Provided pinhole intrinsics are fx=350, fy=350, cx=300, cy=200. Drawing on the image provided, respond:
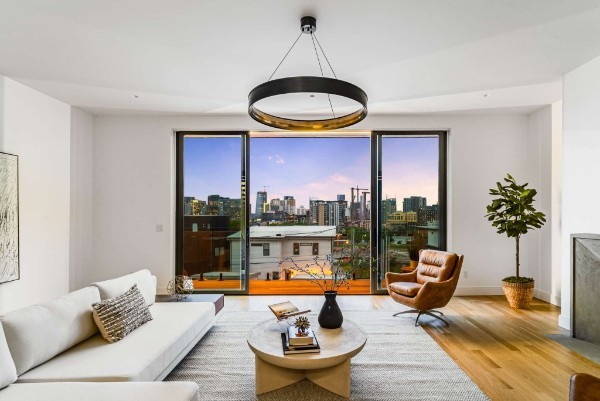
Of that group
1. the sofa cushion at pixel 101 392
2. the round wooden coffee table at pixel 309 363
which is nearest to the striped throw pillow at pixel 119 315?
the sofa cushion at pixel 101 392

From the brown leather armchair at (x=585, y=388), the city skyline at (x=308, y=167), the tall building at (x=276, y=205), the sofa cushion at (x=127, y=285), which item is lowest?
the sofa cushion at (x=127, y=285)

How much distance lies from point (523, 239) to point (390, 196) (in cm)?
211

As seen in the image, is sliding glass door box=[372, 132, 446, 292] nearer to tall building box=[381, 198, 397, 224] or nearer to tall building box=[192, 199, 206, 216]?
tall building box=[381, 198, 397, 224]

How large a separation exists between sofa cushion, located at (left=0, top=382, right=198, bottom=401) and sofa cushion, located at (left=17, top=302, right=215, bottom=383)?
0.12 m

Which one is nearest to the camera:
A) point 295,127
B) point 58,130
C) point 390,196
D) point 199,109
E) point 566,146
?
point 295,127

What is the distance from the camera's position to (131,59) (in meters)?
3.43

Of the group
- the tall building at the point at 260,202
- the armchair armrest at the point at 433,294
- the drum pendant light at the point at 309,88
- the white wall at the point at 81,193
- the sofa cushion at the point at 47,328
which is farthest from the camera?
the tall building at the point at 260,202

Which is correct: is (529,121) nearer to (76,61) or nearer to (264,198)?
(264,198)

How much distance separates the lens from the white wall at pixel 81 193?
506 centimetres

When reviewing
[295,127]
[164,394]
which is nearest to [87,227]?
[295,127]

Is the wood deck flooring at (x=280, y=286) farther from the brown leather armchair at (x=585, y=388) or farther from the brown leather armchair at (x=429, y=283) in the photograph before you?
the brown leather armchair at (x=585, y=388)

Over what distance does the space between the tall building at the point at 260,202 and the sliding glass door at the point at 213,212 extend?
0.37 metres

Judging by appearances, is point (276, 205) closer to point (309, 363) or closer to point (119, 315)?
point (119, 315)

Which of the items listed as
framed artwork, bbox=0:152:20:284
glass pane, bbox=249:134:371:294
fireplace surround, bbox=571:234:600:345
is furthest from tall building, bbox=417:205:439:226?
framed artwork, bbox=0:152:20:284
